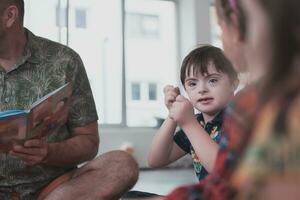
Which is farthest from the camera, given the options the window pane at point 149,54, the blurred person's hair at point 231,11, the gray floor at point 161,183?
the window pane at point 149,54

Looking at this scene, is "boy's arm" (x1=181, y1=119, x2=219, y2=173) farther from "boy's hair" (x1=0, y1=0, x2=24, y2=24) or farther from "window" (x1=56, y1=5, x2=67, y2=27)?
"window" (x1=56, y1=5, x2=67, y2=27)

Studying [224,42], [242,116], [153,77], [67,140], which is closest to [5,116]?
[67,140]

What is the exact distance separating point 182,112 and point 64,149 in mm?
517

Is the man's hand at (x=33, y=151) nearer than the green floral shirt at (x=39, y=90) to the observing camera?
Yes

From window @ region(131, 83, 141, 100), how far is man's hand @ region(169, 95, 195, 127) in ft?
13.6

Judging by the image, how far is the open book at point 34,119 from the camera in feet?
3.68

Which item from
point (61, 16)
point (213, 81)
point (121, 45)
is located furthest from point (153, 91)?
point (213, 81)

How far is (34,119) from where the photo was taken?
1.14 meters

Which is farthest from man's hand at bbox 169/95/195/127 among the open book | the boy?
the open book

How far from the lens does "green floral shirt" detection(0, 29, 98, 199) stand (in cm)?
142

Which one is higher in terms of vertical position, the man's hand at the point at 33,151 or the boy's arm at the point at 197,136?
the boy's arm at the point at 197,136

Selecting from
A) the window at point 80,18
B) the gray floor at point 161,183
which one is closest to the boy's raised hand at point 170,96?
the gray floor at point 161,183

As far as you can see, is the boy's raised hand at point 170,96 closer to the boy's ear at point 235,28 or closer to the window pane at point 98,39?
the boy's ear at point 235,28

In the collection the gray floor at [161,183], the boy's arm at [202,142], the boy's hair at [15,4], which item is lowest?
the gray floor at [161,183]
